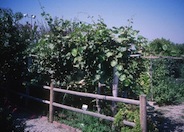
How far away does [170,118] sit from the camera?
6.71 metres

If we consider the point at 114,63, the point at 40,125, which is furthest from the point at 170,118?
the point at 40,125

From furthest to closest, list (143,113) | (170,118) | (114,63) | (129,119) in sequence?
1. (170,118)
2. (114,63)
3. (129,119)
4. (143,113)

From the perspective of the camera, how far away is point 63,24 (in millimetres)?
5824

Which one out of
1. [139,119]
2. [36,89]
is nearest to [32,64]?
[36,89]

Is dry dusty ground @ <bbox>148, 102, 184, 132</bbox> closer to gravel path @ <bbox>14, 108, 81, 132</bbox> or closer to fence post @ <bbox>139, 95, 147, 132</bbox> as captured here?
fence post @ <bbox>139, 95, 147, 132</bbox>

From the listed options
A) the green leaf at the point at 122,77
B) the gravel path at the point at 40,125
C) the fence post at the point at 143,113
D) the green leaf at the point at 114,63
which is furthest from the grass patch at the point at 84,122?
the green leaf at the point at 114,63

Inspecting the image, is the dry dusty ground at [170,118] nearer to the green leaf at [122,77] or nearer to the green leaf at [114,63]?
the green leaf at [122,77]

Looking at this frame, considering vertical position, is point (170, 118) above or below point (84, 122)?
below

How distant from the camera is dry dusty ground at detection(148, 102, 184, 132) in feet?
18.6

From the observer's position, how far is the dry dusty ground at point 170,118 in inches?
223

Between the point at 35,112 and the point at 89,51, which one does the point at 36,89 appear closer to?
the point at 35,112

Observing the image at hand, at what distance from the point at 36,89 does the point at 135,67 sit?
4.00 meters

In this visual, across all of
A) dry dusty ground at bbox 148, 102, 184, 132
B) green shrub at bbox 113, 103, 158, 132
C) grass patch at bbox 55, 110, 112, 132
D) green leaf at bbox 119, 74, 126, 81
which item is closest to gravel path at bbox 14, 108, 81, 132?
grass patch at bbox 55, 110, 112, 132

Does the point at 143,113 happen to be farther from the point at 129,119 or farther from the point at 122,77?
the point at 122,77
